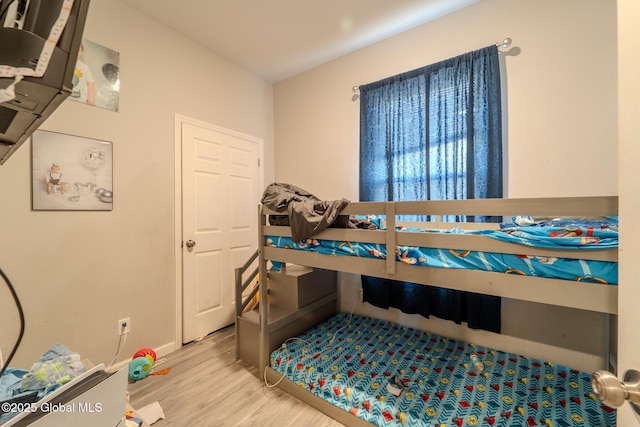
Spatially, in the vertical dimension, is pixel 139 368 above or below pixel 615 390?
below

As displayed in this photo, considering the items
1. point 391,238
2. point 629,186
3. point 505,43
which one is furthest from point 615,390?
point 505,43

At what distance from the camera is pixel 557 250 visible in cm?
96

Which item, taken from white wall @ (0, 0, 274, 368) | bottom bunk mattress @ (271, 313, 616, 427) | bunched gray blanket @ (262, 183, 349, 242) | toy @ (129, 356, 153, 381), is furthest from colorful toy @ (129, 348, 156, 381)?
bunched gray blanket @ (262, 183, 349, 242)

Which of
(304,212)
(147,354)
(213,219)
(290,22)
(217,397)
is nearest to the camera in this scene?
(304,212)

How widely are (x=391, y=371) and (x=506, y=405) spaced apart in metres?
0.63

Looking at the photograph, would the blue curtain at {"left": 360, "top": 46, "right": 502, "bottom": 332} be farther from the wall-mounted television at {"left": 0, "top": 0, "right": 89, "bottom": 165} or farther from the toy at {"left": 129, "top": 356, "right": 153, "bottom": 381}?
the wall-mounted television at {"left": 0, "top": 0, "right": 89, "bottom": 165}

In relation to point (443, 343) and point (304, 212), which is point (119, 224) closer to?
point (304, 212)

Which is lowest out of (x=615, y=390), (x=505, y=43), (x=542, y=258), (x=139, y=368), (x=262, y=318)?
(x=139, y=368)

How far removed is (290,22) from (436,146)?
166cm

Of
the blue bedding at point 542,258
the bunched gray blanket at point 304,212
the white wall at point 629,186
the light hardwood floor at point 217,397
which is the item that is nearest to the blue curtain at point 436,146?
the blue bedding at point 542,258

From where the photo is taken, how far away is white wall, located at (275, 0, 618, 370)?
5.24 ft

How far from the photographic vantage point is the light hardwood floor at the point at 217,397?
150 cm

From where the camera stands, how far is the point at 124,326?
198cm

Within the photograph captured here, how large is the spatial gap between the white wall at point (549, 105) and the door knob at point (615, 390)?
5.73 ft
